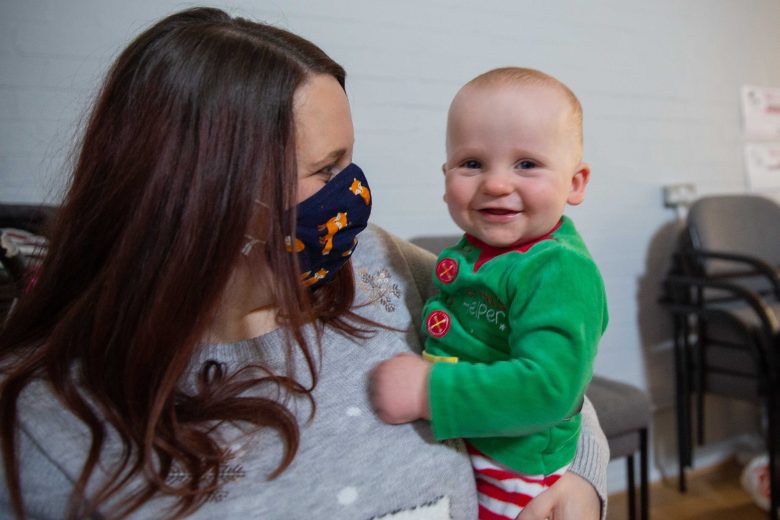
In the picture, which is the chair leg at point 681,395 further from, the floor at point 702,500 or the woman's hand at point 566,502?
the woman's hand at point 566,502

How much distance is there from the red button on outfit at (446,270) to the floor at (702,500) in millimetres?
2121

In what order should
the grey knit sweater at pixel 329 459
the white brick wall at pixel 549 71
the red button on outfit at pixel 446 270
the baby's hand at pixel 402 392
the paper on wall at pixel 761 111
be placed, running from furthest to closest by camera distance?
the paper on wall at pixel 761 111
the white brick wall at pixel 549 71
the red button on outfit at pixel 446 270
the baby's hand at pixel 402 392
the grey knit sweater at pixel 329 459

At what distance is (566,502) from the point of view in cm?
85

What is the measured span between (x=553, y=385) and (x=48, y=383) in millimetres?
635

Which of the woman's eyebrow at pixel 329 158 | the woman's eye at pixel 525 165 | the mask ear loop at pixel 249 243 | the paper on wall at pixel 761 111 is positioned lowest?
the paper on wall at pixel 761 111

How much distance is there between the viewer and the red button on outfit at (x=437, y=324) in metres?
0.89

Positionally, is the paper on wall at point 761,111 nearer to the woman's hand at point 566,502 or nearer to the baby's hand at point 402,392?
the woman's hand at point 566,502

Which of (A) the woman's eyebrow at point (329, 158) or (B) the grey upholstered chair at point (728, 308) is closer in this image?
(A) the woman's eyebrow at point (329, 158)

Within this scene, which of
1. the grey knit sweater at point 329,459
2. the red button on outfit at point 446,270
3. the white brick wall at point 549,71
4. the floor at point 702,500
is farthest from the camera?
the floor at point 702,500

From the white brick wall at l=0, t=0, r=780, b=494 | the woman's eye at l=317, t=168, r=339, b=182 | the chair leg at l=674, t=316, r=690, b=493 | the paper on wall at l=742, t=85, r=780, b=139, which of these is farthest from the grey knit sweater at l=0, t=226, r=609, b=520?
the paper on wall at l=742, t=85, r=780, b=139

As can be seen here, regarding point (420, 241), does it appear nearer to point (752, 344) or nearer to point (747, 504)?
point (752, 344)

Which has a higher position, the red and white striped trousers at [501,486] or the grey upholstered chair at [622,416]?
the red and white striped trousers at [501,486]

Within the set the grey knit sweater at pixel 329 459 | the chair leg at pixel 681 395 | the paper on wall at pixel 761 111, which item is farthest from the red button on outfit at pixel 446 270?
the paper on wall at pixel 761 111

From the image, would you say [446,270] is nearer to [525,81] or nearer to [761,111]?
[525,81]
